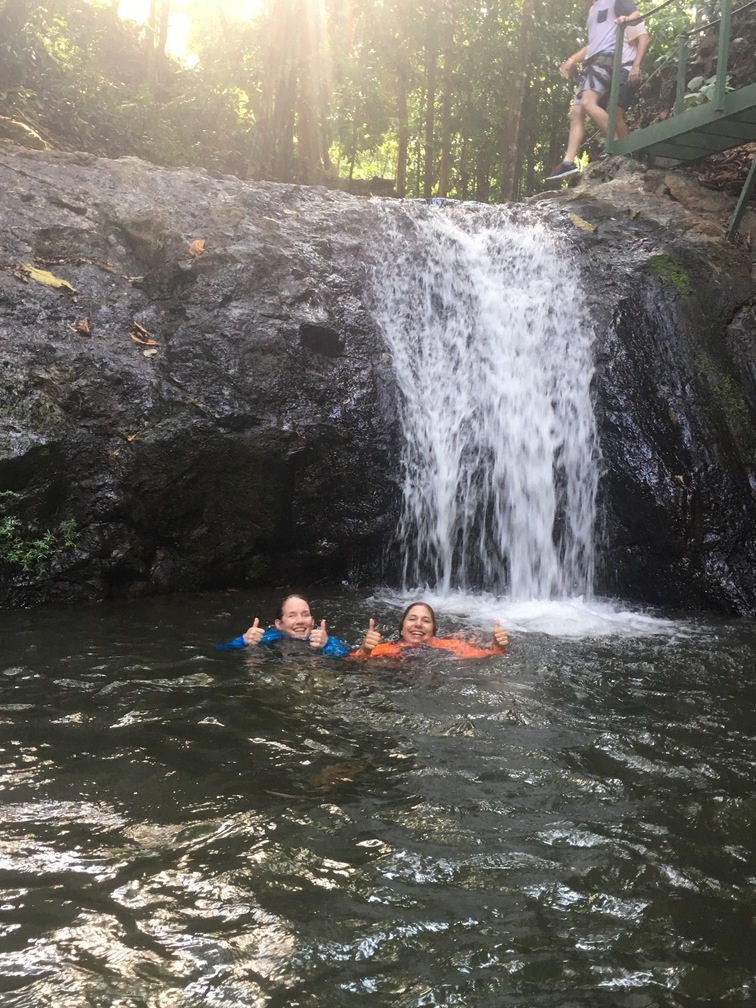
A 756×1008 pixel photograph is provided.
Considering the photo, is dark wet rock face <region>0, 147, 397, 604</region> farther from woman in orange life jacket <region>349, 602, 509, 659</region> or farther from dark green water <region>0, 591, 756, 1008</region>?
woman in orange life jacket <region>349, 602, 509, 659</region>

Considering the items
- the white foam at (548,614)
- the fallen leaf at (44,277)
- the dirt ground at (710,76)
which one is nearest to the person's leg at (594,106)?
the dirt ground at (710,76)

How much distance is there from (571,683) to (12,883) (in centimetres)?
349

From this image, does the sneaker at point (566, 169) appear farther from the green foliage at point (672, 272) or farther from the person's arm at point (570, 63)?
the green foliage at point (672, 272)

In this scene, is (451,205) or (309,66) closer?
(451,205)

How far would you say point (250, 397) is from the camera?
8.48 meters

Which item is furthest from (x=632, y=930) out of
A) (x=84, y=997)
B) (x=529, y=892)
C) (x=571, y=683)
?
(x=571, y=683)

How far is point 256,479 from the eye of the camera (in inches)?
334

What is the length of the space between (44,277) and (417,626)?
5.24 meters

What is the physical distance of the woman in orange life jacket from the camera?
584 centimetres

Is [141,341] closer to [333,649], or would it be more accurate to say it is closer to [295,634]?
[295,634]

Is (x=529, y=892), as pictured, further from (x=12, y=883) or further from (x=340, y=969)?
(x=12, y=883)

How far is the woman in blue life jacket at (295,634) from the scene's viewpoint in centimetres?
592

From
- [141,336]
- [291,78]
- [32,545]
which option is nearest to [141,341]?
[141,336]

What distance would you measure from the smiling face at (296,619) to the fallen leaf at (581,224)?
261 inches
